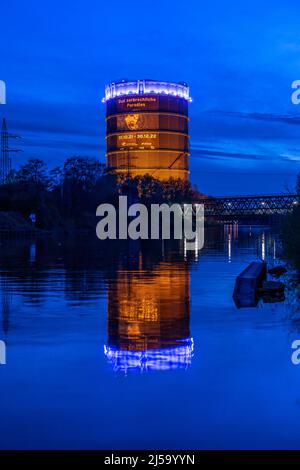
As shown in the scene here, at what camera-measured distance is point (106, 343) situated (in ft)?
51.1

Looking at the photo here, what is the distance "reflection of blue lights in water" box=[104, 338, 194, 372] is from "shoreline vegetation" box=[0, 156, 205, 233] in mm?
80077

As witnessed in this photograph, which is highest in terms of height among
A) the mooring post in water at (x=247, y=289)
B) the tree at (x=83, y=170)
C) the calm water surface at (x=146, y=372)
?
the tree at (x=83, y=170)

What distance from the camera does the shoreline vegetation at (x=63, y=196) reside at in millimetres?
107625

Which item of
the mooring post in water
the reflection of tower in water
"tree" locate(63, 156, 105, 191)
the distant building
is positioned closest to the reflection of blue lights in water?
the reflection of tower in water

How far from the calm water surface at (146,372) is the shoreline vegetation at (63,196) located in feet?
241

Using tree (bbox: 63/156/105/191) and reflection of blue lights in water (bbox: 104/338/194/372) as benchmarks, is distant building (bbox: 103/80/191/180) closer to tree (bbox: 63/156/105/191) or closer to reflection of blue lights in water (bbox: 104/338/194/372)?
tree (bbox: 63/156/105/191)

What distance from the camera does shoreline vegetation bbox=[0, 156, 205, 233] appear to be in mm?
107625

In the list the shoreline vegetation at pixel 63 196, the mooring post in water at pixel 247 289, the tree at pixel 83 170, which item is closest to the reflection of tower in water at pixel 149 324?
the mooring post in water at pixel 247 289

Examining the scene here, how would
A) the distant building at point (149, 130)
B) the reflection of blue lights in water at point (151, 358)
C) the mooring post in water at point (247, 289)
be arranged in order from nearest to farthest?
the reflection of blue lights in water at point (151, 358) < the mooring post in water at point (247, 289) < the distant building at point (149, 130)

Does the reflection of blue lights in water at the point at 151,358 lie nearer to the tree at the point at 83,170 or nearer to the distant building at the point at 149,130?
the tree at the point at 83,170

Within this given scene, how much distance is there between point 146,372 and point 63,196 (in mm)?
107153

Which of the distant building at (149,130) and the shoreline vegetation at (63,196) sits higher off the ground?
the distant building at (149,130)

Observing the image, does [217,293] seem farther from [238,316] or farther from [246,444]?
[246,444]

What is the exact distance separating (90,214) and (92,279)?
87923 mm
